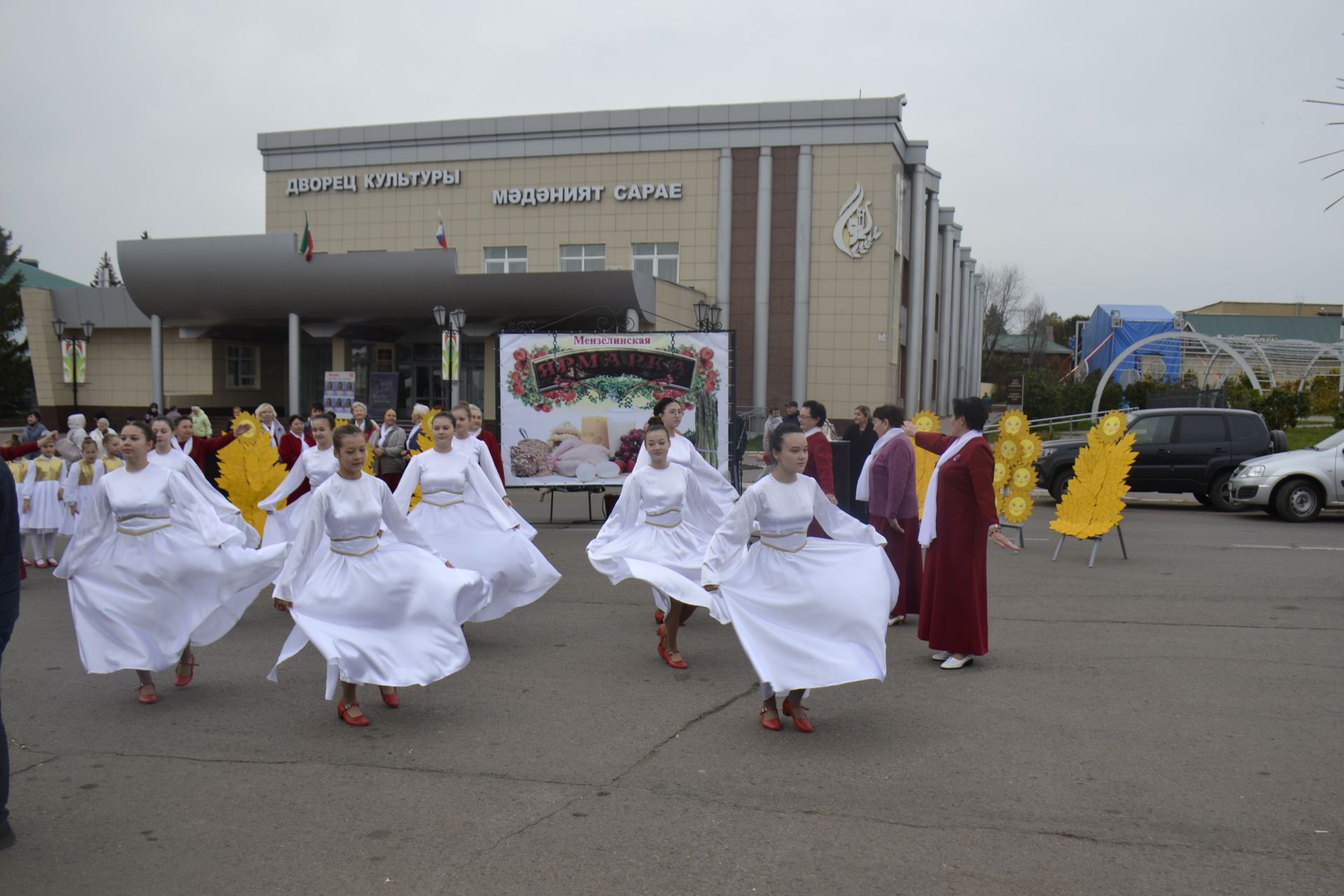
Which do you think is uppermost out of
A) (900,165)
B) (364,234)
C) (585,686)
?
(900,165)

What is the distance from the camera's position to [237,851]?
14.4ft

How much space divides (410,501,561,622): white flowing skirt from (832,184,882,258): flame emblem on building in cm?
3011

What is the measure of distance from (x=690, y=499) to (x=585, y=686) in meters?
1.92

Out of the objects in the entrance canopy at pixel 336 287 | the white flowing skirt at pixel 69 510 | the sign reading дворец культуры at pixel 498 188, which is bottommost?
the white flowing skirt at pixel 69 510

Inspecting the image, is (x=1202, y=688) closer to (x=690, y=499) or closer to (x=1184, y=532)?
(x=690, y=499)

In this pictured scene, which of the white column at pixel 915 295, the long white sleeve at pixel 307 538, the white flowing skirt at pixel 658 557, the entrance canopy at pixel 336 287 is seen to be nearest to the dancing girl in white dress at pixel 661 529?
the white flowing skirt at pixel 658 557

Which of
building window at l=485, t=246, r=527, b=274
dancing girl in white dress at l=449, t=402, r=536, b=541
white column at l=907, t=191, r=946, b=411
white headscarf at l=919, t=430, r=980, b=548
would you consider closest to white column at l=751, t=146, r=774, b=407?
building window at l=485, t=246, r=527, b=274

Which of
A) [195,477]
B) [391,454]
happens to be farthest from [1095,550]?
[195,477]

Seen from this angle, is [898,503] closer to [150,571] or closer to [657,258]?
[150,571]

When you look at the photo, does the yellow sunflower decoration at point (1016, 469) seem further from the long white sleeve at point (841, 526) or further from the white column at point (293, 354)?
the white column at point (293, 354)

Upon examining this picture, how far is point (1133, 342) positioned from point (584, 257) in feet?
124

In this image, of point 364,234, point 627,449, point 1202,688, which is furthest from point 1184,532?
point 364,234

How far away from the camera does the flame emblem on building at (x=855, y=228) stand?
3653 centimetres

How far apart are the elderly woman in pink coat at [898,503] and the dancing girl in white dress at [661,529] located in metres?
1.65
